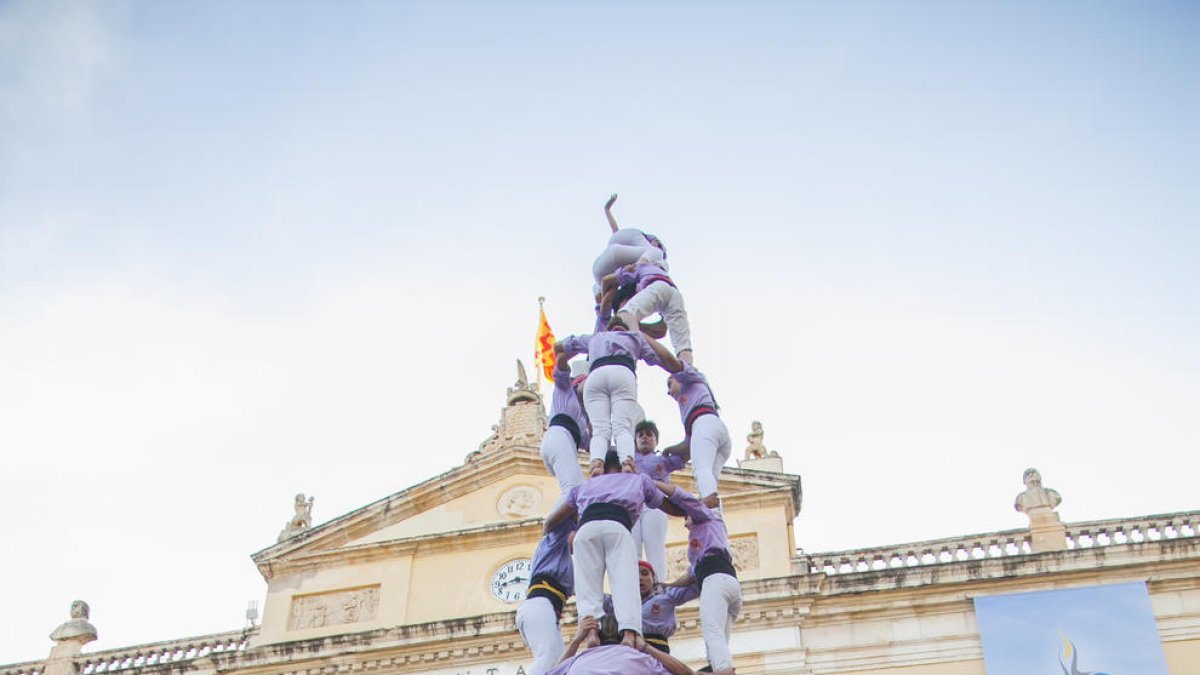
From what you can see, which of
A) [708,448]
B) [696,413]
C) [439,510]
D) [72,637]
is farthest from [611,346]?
[72,637]

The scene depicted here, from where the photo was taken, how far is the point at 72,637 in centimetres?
2619

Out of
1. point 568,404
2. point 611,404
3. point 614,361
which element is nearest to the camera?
point 611,404

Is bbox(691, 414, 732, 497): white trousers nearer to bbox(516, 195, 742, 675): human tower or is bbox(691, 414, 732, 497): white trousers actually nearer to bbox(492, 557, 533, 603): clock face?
bbox(516, 195, 742, 675): human tower

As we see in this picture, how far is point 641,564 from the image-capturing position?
8875 mm

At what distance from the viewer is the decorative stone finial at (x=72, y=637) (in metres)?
26.1

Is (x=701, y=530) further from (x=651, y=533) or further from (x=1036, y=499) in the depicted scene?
(x=1036, y=499)

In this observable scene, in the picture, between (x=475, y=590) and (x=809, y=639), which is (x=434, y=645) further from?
(x=809, y=639)

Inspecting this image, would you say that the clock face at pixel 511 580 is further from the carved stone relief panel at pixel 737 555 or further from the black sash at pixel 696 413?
the black sash at pixel 696 413

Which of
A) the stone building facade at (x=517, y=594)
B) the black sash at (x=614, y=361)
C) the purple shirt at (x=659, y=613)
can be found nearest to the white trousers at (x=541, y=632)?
the purple shirt at (x=659, y=613)

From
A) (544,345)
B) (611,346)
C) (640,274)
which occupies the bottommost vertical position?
(611,346)

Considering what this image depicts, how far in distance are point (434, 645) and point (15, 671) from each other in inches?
369

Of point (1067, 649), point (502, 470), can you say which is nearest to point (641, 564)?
point (1067, 649)

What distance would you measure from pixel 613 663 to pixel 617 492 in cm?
128

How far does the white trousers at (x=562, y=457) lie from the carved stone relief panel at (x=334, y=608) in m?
16.1
